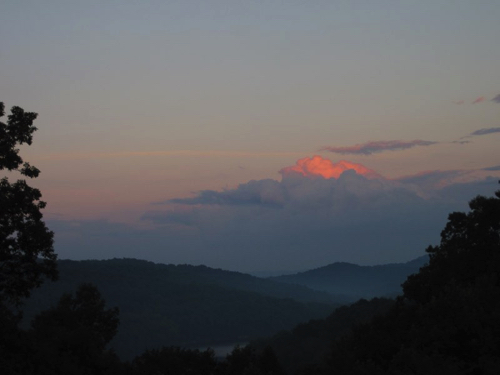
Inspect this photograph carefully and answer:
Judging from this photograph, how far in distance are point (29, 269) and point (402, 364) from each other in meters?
23.7

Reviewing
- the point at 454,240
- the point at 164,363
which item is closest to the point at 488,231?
the point at 454,240

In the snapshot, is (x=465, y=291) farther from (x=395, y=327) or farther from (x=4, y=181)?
(x=4, y=181)

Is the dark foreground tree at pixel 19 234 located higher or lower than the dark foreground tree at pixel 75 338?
higher

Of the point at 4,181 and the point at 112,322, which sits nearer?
the point at 4,181

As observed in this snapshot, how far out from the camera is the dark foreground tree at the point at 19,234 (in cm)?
2734

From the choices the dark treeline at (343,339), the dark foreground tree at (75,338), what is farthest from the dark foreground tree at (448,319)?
the dark foreground tree at (75,338)

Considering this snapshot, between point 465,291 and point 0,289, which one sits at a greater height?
point 0,289

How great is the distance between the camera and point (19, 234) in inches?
1077

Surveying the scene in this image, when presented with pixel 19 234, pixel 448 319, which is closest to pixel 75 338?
pixel 19 234

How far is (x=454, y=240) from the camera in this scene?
5625 cm

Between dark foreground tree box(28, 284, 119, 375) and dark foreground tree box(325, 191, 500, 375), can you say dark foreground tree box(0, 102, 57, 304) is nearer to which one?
dark foreground tree box(28, 284, 119, 375)

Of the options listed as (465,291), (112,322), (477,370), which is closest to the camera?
(477,370)

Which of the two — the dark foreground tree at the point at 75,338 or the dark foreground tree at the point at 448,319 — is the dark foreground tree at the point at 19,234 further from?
the dark foreground tree at the point at 448,319

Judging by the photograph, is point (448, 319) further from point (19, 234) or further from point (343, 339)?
point (19, 234)
